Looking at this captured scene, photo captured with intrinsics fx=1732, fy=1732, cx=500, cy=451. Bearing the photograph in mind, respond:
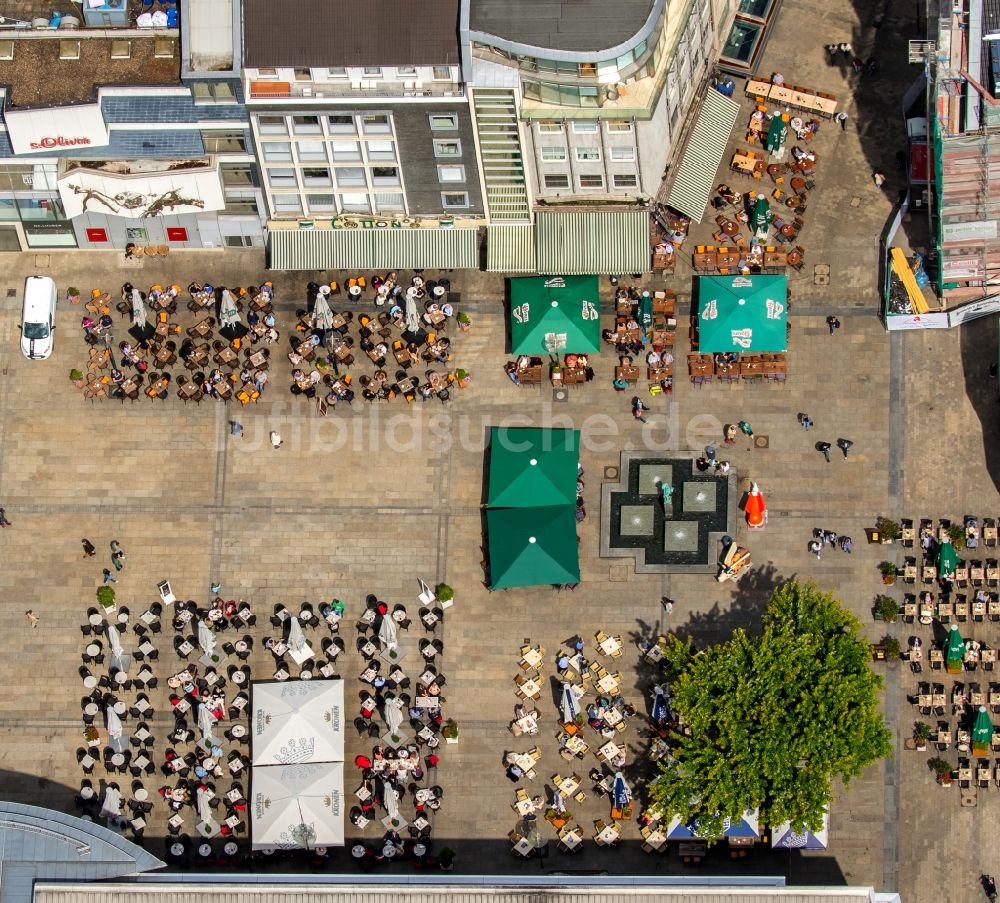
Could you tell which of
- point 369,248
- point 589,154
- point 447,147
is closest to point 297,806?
point 369,248

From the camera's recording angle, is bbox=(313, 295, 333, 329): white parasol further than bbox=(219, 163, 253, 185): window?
Yes

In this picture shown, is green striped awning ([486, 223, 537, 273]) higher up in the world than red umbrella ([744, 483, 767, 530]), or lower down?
higher up

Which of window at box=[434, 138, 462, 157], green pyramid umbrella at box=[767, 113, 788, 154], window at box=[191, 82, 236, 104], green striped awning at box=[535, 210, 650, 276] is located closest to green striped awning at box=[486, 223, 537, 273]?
green striped awning at box=[535, 210, 650, 276]

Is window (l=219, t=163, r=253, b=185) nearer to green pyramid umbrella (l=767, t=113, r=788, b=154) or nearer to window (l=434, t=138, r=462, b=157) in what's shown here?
window (l=434, t=138, r=462, b=157)

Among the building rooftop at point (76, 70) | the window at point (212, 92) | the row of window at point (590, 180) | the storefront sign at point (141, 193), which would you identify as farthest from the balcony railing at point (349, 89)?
the row of window at point (590, 180)

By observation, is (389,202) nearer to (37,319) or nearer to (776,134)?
(37,319)

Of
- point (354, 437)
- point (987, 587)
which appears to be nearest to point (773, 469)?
point (987, 587)
